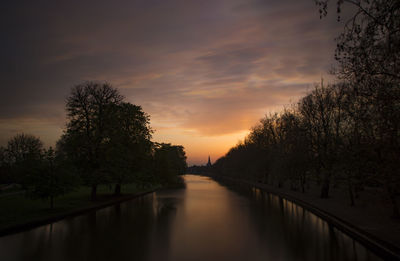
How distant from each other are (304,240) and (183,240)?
695cm

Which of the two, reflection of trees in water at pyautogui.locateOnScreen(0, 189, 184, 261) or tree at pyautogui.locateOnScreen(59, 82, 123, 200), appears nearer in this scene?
reflection of trees in water at pyautogui.locateOnScreen(0, 189, 184, 261)

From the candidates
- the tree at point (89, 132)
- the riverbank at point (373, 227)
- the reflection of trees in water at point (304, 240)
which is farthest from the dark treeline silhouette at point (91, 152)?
the riverbank at point (373, 227)

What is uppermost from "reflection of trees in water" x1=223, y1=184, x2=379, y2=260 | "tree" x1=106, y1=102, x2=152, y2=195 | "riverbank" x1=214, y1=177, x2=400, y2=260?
"tree" x1=106, y1=102, x2=152, y2=195

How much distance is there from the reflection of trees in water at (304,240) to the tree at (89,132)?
19115 millimetres

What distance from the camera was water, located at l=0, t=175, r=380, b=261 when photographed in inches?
498

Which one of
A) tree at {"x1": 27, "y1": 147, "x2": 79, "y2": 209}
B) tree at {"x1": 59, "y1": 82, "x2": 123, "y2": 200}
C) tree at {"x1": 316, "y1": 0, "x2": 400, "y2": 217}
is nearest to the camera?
tree at {"x1": 316, "y1": 0, "x2": 400, "y2": 217}

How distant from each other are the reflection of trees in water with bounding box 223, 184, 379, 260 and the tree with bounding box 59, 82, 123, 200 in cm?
1911

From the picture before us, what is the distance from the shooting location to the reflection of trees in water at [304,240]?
12.7 metres

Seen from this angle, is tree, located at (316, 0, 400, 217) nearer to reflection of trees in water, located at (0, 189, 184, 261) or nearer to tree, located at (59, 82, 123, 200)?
reflection of trees in water, located at (0, 189, 184, 261)

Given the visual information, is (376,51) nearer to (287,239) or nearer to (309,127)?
(287,239)

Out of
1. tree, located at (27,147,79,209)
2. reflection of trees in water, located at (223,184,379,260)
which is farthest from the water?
tree, located at (27,147,79,209)

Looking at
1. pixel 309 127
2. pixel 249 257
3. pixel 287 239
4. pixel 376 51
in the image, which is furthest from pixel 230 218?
pixel 309 127

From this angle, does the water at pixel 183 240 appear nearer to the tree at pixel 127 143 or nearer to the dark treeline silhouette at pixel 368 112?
the dark treeline silhouette at pixel 368 112

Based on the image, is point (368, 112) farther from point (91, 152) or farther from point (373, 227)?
point (91, 152)
